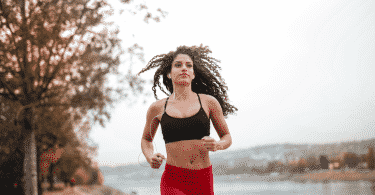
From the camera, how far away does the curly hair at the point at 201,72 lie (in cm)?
365

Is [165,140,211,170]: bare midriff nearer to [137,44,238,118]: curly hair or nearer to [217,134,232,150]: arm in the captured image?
[217,134,232,150]: arm

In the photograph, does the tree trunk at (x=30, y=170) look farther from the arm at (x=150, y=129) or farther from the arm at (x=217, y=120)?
the arm at (x=217, y=120)

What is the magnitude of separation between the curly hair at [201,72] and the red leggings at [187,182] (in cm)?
110

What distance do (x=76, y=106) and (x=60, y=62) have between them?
5.34 ft

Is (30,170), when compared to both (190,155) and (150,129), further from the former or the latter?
(190,155)

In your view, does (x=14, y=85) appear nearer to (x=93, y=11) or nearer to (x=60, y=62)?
(x=60, y=62)

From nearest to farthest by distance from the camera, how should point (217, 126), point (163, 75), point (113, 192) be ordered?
point (217, 126) < point (163, 75) < point (113, 192)

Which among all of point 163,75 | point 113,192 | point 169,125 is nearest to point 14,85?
point 163,75

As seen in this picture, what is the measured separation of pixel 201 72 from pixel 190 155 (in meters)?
1.14

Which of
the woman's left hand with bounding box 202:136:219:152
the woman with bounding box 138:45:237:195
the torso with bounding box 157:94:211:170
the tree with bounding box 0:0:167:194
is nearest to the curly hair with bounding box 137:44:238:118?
the woman with bounding box 138:45:237:195

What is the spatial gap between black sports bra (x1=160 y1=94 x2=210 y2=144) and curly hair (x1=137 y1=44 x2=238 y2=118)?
71 cm

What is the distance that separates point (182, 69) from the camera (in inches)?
129

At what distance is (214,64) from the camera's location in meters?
3.91

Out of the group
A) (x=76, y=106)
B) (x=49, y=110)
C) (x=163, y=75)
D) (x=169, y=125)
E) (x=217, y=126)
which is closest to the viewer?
(x=169, y=125)
